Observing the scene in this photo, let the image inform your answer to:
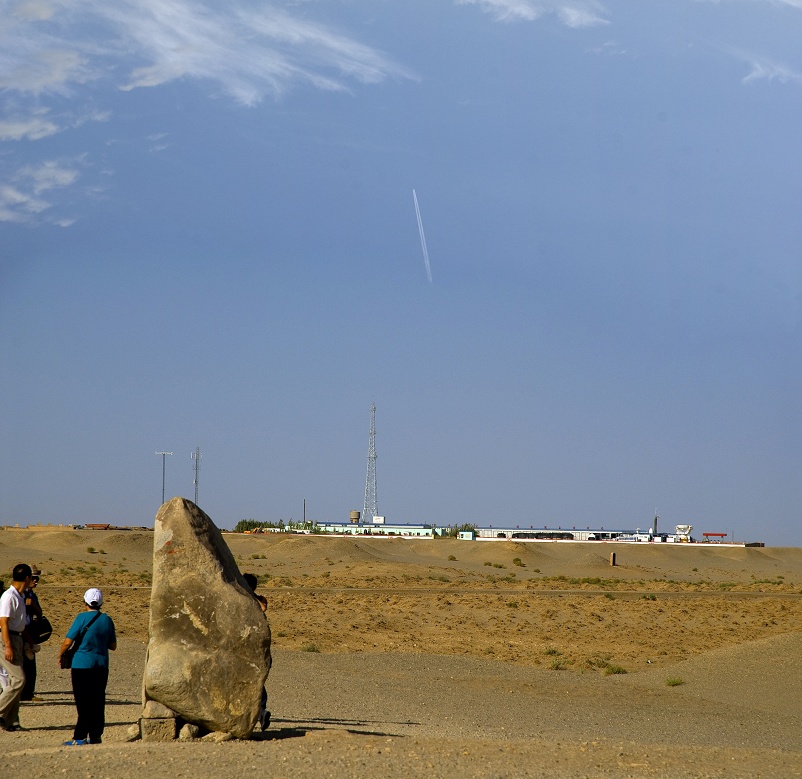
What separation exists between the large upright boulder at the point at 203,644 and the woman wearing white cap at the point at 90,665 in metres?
0.54

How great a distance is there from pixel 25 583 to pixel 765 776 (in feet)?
29.3

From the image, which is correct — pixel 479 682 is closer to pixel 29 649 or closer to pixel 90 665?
pixel 29 649

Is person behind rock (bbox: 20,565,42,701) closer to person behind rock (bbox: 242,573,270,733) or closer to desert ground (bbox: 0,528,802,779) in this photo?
desert ground (bbox: 0,528,802,779)

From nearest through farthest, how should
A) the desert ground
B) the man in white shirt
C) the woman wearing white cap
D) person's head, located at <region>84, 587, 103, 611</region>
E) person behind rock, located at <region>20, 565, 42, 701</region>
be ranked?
the desert ground
the woman wearing white cap
person's head, located at <region>84, 587, 103, 611</region>
the man in white shirt
person behind rock, located at <region>20, 565, 42, 701</region>

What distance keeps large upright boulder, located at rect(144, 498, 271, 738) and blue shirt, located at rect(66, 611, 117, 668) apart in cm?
51

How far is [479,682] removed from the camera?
23234mm

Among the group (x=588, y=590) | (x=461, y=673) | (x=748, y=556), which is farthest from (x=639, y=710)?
(x=748, y=556)

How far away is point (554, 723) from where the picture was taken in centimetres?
1786

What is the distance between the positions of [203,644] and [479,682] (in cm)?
1285

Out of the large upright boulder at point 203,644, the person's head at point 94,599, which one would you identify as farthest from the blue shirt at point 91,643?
the large upright boulder at point 203,644

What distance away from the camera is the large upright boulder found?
1142 cm

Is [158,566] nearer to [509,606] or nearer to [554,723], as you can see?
[554,723]

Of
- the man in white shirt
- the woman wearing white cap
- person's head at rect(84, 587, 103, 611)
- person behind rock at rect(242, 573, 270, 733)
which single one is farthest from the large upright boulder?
the man in white shirt

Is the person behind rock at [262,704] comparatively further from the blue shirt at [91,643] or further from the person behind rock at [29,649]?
the person behind rock at [29,649]
